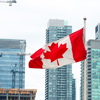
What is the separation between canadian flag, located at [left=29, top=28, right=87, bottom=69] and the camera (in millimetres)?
24109

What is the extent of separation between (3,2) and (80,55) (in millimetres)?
166233

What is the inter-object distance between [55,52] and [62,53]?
548 mm

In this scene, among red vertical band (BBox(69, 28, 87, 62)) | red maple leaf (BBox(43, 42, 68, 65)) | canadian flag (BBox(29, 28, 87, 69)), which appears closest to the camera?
red vertical band (BBox(69, 28, 87, 62))

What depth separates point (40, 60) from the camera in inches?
1012


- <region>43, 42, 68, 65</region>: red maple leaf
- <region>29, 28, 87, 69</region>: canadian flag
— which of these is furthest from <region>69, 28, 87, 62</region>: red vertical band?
<region>43, 42, 68, 65</region>: red maple leaf

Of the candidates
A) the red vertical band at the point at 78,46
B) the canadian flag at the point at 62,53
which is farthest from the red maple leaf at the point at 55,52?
the red vertical band at the point at 78,46

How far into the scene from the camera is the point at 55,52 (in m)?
25.1

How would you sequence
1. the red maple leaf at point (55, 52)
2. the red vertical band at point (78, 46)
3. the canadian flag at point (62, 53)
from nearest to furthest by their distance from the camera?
the red vertical band at point (78, 46) < the canadian flag at point (62, 53) < the red maple leaf at point (55, 52)

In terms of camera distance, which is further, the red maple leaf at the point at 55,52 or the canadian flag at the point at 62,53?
the red maple leaf at the point at 55,52

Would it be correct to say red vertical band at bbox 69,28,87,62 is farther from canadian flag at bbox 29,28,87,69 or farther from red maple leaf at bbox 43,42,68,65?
red maple leaf at bbox 43,42,68,65

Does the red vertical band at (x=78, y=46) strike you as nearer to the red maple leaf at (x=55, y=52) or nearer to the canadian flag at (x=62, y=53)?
the canadian flag at (x=62, y=53)

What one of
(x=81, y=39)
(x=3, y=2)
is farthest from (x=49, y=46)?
(x=3, y=2)

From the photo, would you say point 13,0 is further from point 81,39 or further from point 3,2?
point 81,39

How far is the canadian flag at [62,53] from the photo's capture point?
2411 centimetres
